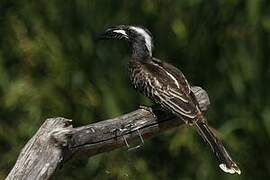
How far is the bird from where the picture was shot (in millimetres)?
5504

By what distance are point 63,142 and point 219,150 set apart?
91cm

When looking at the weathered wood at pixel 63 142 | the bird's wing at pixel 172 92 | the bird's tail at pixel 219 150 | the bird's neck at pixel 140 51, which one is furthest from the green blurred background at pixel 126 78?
the weathered wood at pixel 63 142

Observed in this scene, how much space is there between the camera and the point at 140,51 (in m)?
6.02

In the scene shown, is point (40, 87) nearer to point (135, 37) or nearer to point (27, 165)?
point (135, 37)

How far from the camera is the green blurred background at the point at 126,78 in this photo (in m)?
7.49

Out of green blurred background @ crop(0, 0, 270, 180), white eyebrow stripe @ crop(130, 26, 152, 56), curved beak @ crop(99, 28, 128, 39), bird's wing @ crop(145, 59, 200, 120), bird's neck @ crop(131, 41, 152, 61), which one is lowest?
green blurred background @ crop(0, 0, 270, 180)

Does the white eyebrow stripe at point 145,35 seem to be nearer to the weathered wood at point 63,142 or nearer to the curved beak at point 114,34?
the curved beak at point 114,34

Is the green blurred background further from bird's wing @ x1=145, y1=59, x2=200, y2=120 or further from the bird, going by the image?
bird's wing @ x1=145, y1=59, x2=200, y2=120

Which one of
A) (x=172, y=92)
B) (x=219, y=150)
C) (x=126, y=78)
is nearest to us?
(x=219, y=150)

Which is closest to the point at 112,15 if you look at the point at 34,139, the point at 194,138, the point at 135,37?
the point at 194,138

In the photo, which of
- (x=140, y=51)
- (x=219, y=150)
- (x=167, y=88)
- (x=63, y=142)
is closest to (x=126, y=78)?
(x=140, y=51)

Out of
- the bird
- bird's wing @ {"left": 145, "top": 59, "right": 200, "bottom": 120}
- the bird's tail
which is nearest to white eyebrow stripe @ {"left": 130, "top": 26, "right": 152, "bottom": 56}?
the bird

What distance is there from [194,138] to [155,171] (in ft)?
0.93

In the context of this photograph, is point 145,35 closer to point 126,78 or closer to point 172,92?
point 172,92
